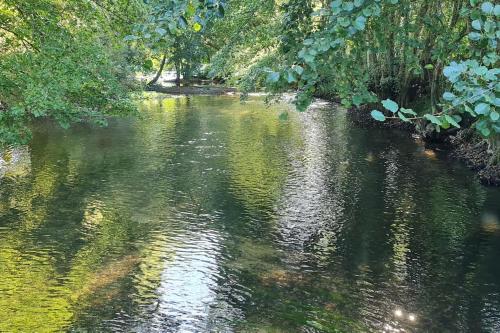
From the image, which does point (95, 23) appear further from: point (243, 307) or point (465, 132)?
point (465, 132)

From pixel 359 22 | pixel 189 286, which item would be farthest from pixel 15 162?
pixel 359 22

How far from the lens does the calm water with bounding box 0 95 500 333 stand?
346 inches

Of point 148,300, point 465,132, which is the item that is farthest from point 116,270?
point 465,132

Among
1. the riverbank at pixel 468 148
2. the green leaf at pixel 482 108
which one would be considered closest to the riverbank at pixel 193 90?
the riverbank at pixel 468 148

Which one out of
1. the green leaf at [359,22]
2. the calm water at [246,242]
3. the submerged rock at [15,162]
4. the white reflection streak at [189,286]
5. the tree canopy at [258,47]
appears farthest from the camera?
the submerged rock at [15,162]

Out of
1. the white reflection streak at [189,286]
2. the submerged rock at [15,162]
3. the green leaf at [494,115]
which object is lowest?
the white reflection streak at [189,286]

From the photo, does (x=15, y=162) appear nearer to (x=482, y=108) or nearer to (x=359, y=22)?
(x=359, y=22)

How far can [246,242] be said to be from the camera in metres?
11.9

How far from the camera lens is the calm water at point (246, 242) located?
8797 millimetres

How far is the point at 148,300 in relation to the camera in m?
9.23

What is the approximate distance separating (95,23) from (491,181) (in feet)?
42.5

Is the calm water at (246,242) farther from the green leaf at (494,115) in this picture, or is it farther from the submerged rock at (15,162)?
the green leaf at (494,115)

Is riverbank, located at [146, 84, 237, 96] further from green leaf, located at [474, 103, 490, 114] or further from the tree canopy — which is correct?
green leaf, located at [474, 103, 490, 114]

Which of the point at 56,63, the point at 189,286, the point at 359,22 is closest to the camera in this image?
the point at 359,22
